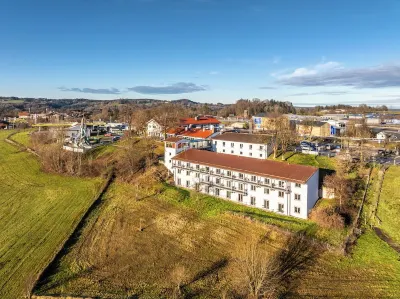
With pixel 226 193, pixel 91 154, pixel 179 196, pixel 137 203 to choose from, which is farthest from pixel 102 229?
pixel 91 154

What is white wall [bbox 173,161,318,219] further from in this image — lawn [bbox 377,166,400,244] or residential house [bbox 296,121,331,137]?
residential house [bbox 296,121,331,137]

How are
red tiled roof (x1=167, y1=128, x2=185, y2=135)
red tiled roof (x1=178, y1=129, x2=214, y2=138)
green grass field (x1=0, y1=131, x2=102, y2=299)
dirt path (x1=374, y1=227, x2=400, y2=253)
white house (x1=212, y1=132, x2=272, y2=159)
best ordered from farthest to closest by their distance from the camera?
red tiled roof (x1=167, y1=128, x2=185, y2=135), red tiled roof (x1=178, y1=129, x2=214, y2=138), white house (x1=212, y1=132, x2=272, y2=159), dirt path (x1=374, y1=227, x2=400, y2=253), green grass field (x1=0, y1=131, x2=102, y2=299)

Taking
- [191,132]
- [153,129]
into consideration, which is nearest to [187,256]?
[191,132]

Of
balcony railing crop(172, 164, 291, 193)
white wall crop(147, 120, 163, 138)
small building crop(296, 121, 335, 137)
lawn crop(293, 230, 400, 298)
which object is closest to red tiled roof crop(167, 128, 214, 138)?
white wall crop(147, 120, 163, 138)

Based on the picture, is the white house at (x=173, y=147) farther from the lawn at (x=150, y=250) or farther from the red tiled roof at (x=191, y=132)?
the lawn at (x=150, y=250)

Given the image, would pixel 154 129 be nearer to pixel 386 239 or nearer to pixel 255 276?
pixel 386 239

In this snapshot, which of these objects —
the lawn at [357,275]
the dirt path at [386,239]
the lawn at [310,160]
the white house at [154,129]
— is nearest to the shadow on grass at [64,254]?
the lawn at [357,275]
